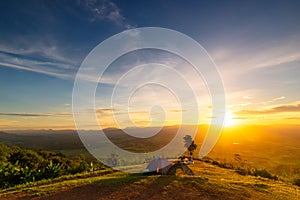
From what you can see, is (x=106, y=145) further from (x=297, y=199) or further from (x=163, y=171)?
(x=297, y=199)

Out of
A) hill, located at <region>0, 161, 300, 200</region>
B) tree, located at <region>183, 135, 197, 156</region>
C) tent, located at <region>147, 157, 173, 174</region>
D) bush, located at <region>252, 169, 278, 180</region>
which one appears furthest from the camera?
tree, located at <region>183, 135, 197, 156</region>

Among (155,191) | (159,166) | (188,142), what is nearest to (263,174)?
(188,142)

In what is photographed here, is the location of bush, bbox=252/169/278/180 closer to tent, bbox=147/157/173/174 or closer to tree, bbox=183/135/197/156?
tree, bbox=183/135/197/156

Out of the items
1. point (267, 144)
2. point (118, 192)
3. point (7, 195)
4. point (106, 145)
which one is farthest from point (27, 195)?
point (267, 144)

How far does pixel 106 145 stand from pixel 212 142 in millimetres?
74629

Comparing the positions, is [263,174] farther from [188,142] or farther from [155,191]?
[155,191]

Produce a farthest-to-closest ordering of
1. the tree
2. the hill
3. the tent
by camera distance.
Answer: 1. the tree
2. the tent
3. the hill

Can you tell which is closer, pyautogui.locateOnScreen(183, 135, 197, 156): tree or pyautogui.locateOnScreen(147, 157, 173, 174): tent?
pyautogui.locateOnScreen(147, 157, 173, 174): tent

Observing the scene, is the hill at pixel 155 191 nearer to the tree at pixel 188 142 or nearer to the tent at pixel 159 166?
the tent at pixel 159 166

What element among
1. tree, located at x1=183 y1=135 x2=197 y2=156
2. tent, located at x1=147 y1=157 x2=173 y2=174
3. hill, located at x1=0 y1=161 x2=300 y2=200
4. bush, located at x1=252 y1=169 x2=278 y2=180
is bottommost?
bush, located at x1=252 y1=169 x2=278 y2=180

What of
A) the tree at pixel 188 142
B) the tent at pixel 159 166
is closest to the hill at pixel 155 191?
the tent at pixel 159 166

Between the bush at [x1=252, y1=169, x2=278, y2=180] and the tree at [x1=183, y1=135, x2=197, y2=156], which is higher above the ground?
the tree at [x1=183, y1=135, x2=197, y2=156]

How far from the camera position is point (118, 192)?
33.9ft

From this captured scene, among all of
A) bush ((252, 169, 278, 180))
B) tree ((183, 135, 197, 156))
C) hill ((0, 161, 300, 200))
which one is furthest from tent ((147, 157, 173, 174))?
bush ((252, 169, 278, 180))
